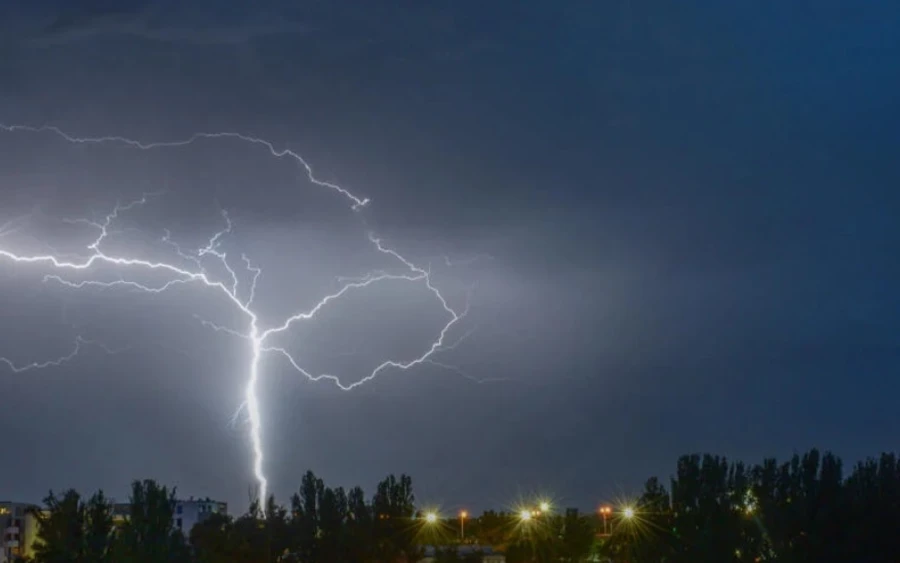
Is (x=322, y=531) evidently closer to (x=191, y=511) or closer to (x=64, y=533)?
(x=64, y=533)

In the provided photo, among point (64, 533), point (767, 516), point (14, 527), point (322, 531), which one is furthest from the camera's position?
point (14, 527)

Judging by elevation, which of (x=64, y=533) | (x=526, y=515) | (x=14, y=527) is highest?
(x=14, y=527)

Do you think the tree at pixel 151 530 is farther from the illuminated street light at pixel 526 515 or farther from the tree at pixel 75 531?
the illuminated street light at pixel 526 515

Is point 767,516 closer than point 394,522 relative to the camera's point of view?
Yes

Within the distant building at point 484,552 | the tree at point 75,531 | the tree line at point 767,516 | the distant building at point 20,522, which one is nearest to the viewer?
the tree at point 75,531

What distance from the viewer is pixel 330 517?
44156 mm

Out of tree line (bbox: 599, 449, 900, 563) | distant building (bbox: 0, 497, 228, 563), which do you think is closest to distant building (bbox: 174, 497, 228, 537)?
distant building (bbox: 0, 497, 228, 563)

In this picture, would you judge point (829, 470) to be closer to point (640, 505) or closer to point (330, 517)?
point (640, 505)

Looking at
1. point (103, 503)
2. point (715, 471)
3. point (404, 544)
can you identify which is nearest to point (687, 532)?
point (715, 471)

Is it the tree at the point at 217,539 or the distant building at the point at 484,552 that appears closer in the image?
the tree at the point at 217,539

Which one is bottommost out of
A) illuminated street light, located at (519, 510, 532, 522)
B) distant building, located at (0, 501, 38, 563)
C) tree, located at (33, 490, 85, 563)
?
tree, located at (33, 490, 85, 563)

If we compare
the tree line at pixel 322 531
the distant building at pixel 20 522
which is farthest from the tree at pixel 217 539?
the distant building at pixel 20 522

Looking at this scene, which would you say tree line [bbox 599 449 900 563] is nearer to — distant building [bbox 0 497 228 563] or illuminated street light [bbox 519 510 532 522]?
illuminated street light [bbox 519 510 532 522]

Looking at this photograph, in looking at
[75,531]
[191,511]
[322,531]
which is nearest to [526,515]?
[322,531]
